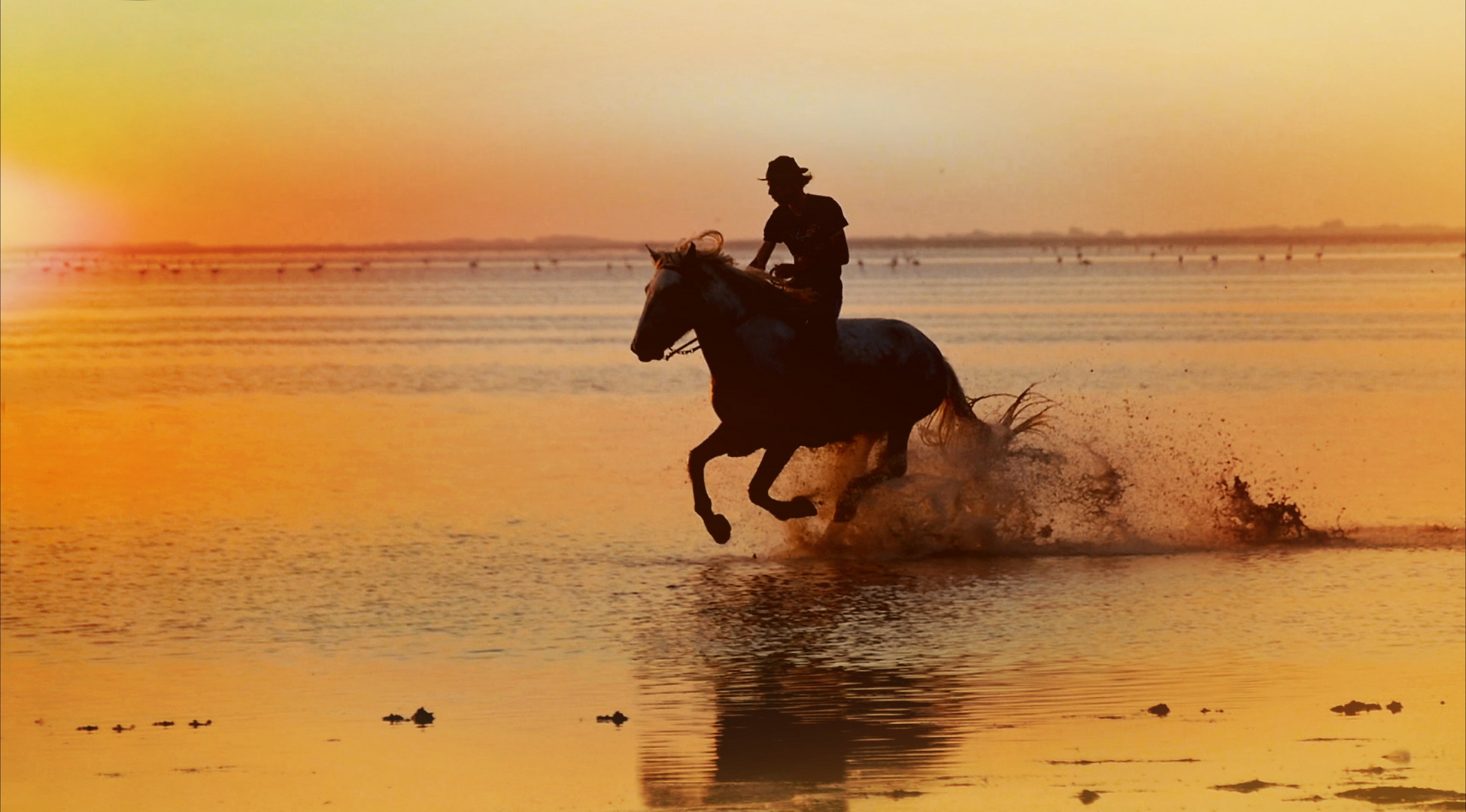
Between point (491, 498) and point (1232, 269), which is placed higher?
point (1232, 269)

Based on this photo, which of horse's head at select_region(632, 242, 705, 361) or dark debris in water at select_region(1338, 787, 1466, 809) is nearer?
dark debris in water at select_region(1338, 787, 1466, 809)

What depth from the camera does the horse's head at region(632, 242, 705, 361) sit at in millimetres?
11703

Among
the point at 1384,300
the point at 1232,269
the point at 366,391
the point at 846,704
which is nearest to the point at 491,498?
the point at 846,704

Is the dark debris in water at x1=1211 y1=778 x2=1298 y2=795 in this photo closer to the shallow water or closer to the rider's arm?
the shallow water

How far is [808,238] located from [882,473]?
90.7 inches

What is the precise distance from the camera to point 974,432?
48.6 ft

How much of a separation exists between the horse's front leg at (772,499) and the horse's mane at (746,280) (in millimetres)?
913

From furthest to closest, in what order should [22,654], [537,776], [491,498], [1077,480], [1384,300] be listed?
1. [1384,300]
2. [491,498]
3. [1077,480]
4. [22,654]
5. [537,776]

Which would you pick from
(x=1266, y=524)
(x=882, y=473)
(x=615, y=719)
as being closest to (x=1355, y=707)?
(x=615, y=719)

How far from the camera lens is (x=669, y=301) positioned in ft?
38.7

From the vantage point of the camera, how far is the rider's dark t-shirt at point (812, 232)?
12.4 meters

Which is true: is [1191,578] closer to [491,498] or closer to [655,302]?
[655,302]

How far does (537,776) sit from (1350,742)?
3568mm

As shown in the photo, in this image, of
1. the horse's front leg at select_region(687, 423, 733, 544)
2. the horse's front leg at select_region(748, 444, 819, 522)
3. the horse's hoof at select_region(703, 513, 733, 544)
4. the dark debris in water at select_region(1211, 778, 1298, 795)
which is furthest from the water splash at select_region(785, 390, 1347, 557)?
the dark debris in water at select_region(1211, 778, 1298, 795)
